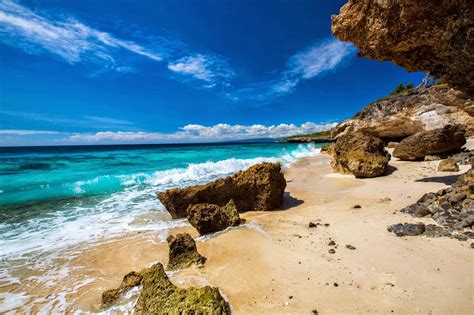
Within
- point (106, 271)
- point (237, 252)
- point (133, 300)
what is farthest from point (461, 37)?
point (106, 271)

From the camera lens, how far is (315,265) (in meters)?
4.17

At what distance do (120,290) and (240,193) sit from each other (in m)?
4.78

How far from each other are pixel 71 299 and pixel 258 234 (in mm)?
3868

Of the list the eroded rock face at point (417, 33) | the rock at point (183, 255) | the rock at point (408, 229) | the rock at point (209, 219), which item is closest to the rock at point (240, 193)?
the rock at point (209, 219)

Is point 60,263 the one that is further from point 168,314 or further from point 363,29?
point 363,29

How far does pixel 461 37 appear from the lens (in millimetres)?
5152

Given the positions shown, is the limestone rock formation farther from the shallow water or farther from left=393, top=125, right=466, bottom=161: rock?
left=393, top=125, right=466, bottom=161: rock

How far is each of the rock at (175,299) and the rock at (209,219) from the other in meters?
2.52

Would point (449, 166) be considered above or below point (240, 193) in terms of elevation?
above

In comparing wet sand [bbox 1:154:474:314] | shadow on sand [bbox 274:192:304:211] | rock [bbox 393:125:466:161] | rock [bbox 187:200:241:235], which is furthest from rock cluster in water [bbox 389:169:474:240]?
rock [bbox 393:125:466:161]

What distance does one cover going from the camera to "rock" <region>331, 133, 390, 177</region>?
10.6m

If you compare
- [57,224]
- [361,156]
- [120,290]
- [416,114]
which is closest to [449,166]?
[361,156]

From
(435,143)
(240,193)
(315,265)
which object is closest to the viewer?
(315,265)

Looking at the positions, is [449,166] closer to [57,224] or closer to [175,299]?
[175,299]
